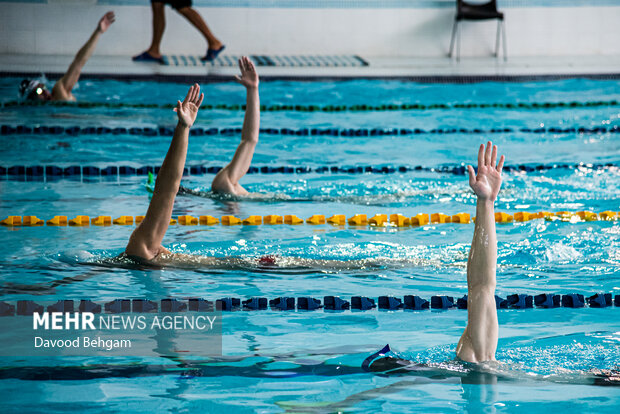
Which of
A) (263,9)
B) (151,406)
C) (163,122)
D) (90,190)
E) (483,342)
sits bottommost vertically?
(151,406)

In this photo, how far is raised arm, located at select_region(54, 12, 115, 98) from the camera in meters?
7.38

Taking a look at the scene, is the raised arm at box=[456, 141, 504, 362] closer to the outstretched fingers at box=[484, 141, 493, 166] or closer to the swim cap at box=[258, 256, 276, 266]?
the outstretched fingers at box=[484, 141, 493, 166]

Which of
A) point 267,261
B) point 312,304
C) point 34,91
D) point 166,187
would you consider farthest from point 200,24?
point 312,304

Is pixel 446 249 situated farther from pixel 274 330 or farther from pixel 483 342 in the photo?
pixel 483 342

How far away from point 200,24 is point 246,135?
18.7ft

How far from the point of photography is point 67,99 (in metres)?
8.52

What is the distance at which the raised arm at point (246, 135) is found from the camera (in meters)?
5.21

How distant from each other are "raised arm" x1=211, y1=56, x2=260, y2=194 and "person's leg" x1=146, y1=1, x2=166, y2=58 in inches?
221

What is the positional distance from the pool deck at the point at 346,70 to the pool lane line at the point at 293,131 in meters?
1.87

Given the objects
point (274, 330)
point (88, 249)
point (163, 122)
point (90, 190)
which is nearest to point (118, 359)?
point (274, 330)

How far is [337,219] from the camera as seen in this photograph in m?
5.43

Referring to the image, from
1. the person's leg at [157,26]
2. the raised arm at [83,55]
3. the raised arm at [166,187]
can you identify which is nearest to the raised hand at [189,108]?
the raised arm at [166,187]

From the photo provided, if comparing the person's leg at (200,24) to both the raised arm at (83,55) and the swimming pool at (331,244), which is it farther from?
the raised arm at (83,55)

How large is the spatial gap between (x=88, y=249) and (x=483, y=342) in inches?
101
